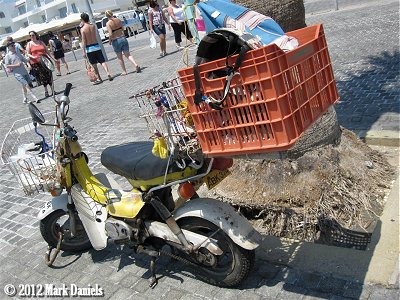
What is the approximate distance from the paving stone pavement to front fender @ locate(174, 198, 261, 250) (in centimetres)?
45

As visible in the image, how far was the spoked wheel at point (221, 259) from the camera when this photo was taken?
3150mm

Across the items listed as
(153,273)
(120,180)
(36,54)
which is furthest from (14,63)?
(153,273)

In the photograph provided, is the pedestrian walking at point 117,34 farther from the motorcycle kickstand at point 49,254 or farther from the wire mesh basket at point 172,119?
the wire mesh basket at point 172,119

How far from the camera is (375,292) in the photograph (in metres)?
2.95

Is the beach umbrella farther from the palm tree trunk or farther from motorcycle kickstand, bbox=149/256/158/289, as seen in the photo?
motorcycle kickstand, bbox=149/256/158/289

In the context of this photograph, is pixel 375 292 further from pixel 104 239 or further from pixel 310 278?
pixel 104 239

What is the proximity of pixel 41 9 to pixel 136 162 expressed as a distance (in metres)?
59.1

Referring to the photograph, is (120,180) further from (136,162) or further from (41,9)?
(41,9)

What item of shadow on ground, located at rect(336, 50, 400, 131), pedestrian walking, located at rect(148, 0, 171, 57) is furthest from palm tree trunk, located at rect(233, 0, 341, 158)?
pedestrian walking, located at rect(148, 0, 171, 57)

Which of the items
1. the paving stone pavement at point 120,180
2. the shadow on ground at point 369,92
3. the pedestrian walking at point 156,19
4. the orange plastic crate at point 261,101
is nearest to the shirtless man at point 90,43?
the paving stone pavement at point 120,180

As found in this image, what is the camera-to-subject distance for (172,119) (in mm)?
2906

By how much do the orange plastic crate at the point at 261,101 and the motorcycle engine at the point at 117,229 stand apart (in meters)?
1.18

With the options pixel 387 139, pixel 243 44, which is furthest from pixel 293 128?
pixel 387 139

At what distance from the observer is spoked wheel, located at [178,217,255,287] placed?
10.3ft
